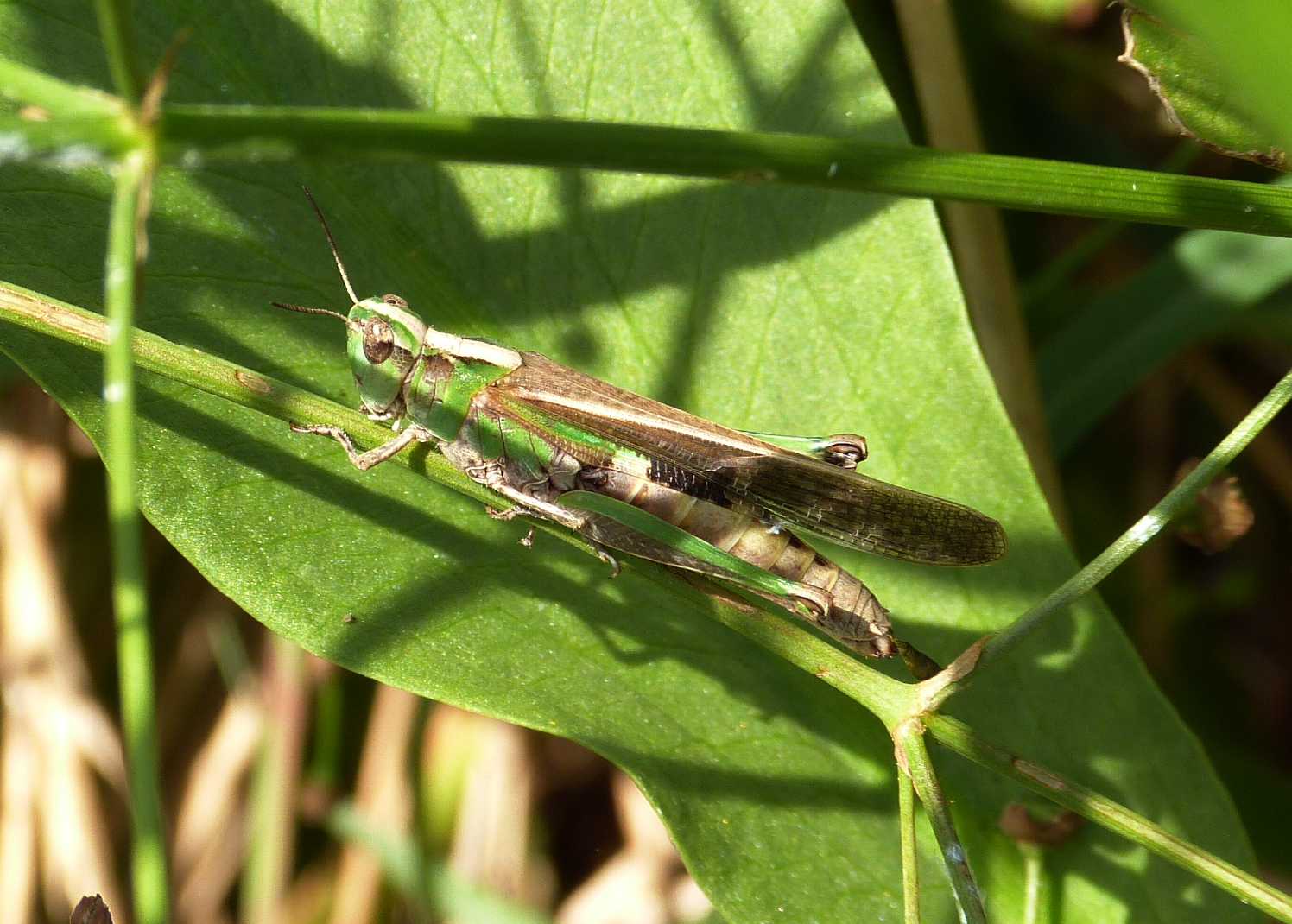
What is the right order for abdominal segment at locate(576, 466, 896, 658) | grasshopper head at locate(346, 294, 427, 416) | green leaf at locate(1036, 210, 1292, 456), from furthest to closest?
green leaf at locate(1036, 210, 1292, 456)
grasshopper head at locate(346, 294, 427, 416)
abdominal segment at locate(576, 466, 896, 658)

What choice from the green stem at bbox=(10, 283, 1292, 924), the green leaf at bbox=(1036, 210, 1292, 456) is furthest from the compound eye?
the green leaf at bbox=(1036, 210, 1292, 456)

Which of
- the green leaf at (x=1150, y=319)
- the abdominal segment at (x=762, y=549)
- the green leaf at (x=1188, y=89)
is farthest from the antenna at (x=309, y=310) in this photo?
the green leaf at (x=1150, y=319)

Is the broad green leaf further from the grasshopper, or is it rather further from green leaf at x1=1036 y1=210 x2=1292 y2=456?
green leaf at x1=1036 y1=210 x2=1292 y2=456

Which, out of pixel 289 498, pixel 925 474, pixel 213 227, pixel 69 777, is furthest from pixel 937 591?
pixel 69 777

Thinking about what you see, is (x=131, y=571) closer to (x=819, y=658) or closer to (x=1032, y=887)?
(x=819, y=658)

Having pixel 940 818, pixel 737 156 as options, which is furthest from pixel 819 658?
pixel 737 156

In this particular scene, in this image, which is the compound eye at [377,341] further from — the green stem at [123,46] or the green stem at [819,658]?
the green stem at [123,46]
